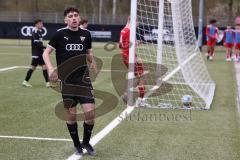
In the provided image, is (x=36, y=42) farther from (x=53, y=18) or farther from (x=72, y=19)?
(x=53, y=18)

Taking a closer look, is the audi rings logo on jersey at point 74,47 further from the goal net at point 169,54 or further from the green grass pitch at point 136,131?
the goal net at point 169,54

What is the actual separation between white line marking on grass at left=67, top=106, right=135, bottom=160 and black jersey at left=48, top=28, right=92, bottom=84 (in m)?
1.04

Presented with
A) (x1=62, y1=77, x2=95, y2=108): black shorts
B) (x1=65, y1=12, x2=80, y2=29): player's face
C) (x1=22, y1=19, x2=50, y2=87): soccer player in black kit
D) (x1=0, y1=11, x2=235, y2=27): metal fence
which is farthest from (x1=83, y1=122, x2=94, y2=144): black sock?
(x1=0, y1=11, x2=235, y2=27): metal fence

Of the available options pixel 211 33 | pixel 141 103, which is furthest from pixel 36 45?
pixel 211 33

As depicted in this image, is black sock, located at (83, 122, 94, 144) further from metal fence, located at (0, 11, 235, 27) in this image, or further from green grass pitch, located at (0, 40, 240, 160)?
metal fence, located at (0, 11, 235, 27)

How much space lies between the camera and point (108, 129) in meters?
8.76

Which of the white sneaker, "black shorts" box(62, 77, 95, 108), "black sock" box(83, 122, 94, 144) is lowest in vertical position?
the white sneaker

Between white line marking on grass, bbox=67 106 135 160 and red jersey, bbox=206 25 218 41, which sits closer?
white line marking on grass, bbox=67 106 135 160

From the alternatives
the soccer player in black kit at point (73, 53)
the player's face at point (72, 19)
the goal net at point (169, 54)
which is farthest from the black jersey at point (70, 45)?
the goal net at point (169, 54)

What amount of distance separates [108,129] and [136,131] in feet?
1.62

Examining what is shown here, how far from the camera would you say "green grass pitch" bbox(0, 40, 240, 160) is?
7.13 m

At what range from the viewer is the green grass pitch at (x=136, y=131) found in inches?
281

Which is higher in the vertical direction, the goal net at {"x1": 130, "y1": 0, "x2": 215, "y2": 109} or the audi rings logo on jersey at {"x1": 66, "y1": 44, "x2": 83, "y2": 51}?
the audi rings logo on jersey at {"x1": 66, "y1": 44, "x2": 83, "y2": 51}

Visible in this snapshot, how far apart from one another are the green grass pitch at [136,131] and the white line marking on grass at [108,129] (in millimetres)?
95
